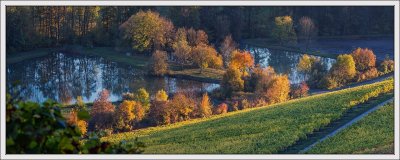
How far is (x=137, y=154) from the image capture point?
116 inches

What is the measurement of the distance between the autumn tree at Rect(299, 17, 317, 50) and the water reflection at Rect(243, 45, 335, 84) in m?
2.45

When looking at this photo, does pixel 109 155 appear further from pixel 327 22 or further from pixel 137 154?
pixel 327 22

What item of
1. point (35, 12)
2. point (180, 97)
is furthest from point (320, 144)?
point (35, 12)

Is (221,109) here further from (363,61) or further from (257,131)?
(363,61)

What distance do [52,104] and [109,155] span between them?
1.22ft

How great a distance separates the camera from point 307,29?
31.2 metres

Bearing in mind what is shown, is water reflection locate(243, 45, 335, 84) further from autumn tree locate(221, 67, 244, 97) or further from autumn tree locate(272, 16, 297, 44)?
autumn tree locate(221, 67, 244, 97)

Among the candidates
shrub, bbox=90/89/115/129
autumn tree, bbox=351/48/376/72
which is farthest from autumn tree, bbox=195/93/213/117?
autumn tree, bbox=351/48/376/72

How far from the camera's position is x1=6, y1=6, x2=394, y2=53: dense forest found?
1056 inches

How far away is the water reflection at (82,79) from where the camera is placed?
20.3 meters

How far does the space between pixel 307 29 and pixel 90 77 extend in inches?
524

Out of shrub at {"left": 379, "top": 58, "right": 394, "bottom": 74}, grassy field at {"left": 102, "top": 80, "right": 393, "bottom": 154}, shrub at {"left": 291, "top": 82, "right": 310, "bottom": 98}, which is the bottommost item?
grassy field at {"left": 102, "top": 80, "right": 393, "bottom": 154}

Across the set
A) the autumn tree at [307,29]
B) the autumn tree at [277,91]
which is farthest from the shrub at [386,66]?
the autumn tree at [307,29]

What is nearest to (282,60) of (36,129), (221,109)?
(221,109)
